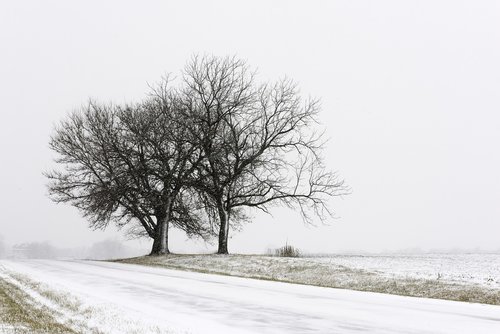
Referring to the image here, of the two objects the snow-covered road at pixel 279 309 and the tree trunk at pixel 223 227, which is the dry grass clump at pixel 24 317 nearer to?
the snow-covered road at pixel 279 309

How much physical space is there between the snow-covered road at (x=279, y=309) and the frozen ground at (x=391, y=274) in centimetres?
204

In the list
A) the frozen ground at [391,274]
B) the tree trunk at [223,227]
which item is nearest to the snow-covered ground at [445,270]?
the frozen ground at [391,274]

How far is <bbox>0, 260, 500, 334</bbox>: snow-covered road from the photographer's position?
901 centimetres

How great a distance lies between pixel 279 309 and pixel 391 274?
9.07 metres

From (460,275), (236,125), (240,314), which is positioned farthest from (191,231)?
(240,314)

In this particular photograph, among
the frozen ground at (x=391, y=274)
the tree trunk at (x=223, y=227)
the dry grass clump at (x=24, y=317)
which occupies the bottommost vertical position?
the dry grass clump at (x=24, y=317)

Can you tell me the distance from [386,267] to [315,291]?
6.92m

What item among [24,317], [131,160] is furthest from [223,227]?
[24,317]

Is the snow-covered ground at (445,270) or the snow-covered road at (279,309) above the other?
the snow-covered ground at (445,270)

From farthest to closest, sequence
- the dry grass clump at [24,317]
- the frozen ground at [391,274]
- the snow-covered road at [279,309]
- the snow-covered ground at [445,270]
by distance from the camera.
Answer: the snow-covered ground at [445,270], the frozen ground at [391,274], the dry grass clump at [24,317], the snow-covered road at [279,309]

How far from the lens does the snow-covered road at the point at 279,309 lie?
355 inches

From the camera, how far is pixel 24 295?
15.2 meters

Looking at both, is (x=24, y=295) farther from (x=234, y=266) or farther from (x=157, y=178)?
(x=157, y=178)

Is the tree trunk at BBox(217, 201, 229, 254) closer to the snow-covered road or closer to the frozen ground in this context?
the frozen ground
